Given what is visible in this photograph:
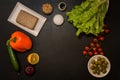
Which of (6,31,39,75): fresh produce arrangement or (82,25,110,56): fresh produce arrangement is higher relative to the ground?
(82,25,110,56): fresh produce arrangement

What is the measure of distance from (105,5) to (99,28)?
0.38 ft

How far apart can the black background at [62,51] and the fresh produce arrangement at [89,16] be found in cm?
5

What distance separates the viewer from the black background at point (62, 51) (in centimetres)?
157

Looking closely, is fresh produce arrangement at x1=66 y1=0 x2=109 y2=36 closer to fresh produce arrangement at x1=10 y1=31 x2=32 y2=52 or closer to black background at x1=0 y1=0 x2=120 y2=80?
black background at x1=0 y1=0 x2=120 y2=80

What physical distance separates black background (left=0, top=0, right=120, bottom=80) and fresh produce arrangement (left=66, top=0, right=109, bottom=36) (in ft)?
0.16

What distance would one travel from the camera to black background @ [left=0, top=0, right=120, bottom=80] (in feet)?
5.16

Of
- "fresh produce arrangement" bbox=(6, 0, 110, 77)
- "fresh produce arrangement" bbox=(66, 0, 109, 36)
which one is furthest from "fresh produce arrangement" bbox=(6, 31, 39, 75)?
"fresh produce arrangement" bbox=(66, 0, 109, 36)

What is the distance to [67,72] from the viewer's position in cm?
158

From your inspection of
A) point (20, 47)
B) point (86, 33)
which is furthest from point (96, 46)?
point (20, 47)

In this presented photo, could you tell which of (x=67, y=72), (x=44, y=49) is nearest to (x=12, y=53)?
(x=44, y=49)

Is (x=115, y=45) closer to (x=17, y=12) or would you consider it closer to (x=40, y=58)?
(x=40, y=58)

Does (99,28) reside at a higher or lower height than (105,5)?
lower

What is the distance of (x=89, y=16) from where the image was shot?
1.53m

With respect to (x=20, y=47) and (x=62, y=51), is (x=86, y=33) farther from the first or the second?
(x=20, y=47)
